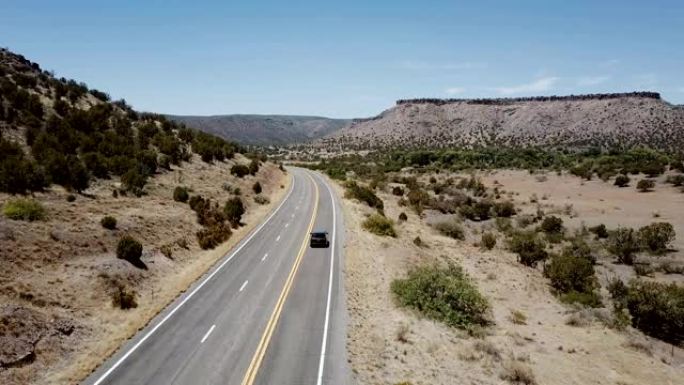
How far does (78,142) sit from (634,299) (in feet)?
155

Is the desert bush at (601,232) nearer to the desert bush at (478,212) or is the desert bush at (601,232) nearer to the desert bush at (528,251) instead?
the desert bush at (528,251)

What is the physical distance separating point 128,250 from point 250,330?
38.1 ft

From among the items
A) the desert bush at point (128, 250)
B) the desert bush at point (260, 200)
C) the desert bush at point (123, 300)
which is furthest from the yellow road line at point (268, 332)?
the desert bush at point (260, 200)

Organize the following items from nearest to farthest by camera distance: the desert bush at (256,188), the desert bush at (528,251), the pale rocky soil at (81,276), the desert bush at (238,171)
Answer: the pale rocky soil at (81,276)
the desert bush at (528,251)
the desert bush at (256,188)
the desert bush at (238,171)

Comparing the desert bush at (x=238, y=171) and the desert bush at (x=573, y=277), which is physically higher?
the desert bush at (x=238, y=171)

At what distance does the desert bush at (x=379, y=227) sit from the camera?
4353 cm

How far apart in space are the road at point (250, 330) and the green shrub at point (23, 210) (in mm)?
10337

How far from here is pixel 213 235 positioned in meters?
38.1

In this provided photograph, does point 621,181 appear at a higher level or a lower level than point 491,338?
higher

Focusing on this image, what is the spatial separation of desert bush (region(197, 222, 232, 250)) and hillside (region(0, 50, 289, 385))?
0.39 feet

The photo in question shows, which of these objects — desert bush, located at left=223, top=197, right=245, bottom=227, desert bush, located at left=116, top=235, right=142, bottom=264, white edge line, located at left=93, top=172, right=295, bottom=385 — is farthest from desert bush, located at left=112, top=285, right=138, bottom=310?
desert bush, located at left=223, top=197, right=245, bottom=227

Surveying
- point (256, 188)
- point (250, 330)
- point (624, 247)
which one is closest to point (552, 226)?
point (624, 247)

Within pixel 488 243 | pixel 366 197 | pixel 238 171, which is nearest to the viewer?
pixel 488 243

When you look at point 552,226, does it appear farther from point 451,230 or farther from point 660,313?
point 660,313
